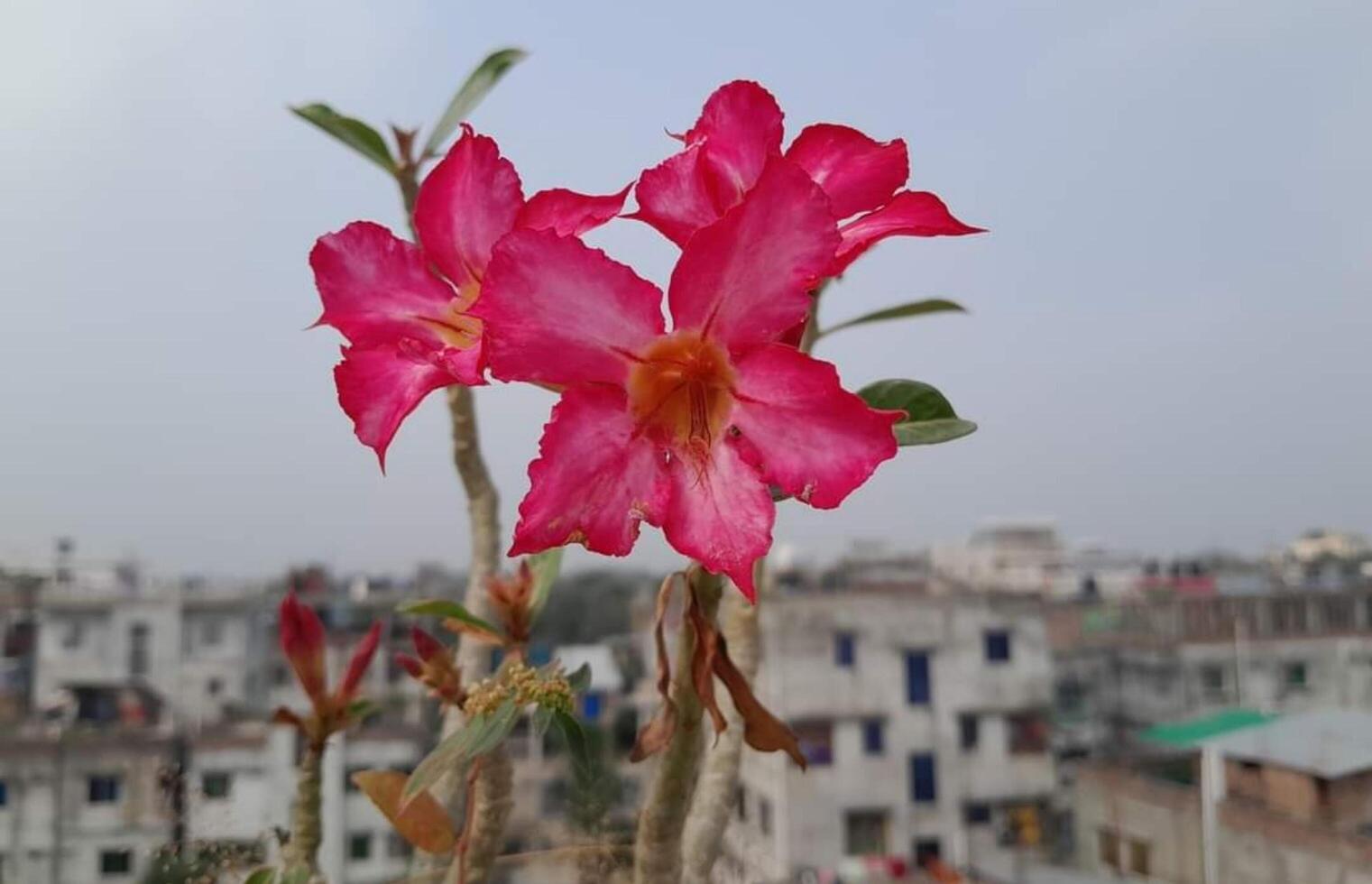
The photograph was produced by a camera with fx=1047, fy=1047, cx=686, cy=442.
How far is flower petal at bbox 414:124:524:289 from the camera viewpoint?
1.16ft

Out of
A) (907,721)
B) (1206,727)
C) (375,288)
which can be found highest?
(375,288)

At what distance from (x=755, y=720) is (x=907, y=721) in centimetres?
1027

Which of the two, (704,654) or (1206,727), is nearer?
(704,654)

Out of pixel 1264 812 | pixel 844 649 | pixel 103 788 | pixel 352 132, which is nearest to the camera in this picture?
pixel 352 132

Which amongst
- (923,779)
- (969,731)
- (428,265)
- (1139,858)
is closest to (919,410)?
(428,265)

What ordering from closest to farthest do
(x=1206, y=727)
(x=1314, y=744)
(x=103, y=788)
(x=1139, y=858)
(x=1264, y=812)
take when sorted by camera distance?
(x=1314, y=744), (x=1264, y=812), (x=103, y=788), (x=1139, y=858), (x=1206, y=727)

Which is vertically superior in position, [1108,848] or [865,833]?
[1108,848]

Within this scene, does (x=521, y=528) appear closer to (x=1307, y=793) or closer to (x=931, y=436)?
(x=931, y=436)

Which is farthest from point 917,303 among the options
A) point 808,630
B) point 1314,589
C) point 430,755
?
point 1314,589

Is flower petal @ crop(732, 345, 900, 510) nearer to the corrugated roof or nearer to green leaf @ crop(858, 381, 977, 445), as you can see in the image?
green leaf @ crop(858, 381, 977, 445)

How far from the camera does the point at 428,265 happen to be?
14.4 inches

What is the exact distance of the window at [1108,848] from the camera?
7.79 m

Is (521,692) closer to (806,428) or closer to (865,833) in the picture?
(806,428)

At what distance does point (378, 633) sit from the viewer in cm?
52
